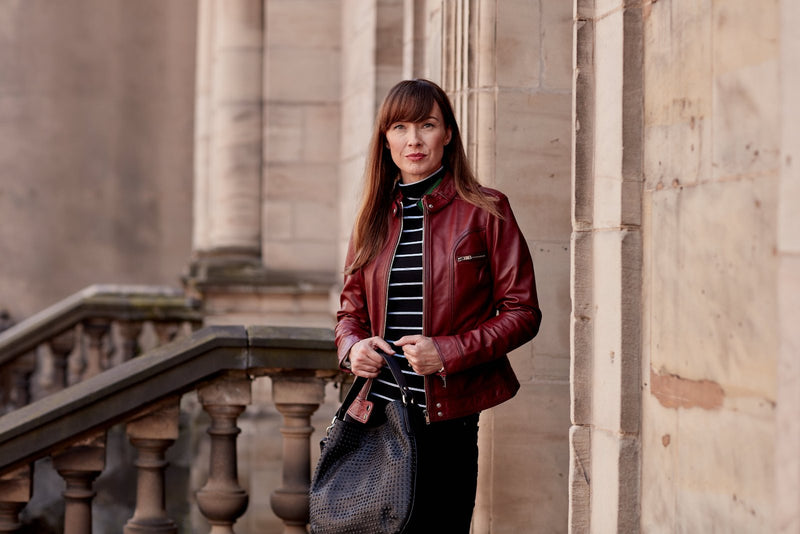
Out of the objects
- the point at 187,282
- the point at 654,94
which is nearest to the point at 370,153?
the point at 654,94

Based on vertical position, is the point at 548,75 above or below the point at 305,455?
above

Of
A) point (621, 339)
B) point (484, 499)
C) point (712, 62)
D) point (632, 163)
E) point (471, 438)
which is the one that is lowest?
point (484, 499)

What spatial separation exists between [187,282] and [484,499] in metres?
5.03

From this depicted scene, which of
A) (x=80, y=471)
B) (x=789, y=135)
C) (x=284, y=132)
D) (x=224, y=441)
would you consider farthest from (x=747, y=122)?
(x=284, y=132)

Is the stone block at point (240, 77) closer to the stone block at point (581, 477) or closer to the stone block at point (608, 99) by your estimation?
the stone block at point (608, 99)

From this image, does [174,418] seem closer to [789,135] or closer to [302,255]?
[789,135]

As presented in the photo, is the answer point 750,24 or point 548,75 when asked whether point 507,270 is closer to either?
point 750,24

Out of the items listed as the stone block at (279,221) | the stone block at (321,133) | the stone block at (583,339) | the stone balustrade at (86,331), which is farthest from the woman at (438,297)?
the stone balustrade at (86,331)

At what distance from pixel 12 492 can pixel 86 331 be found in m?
4.51

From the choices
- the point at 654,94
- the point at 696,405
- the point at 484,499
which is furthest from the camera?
the point at 484,499

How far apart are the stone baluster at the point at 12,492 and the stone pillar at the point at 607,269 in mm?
2109

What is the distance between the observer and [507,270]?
112 inches

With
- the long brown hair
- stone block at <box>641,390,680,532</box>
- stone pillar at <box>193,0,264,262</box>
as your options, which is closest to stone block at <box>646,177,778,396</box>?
stone block at <box>641,390,680,532</box>

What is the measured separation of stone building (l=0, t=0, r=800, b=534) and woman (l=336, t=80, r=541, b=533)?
24cm
